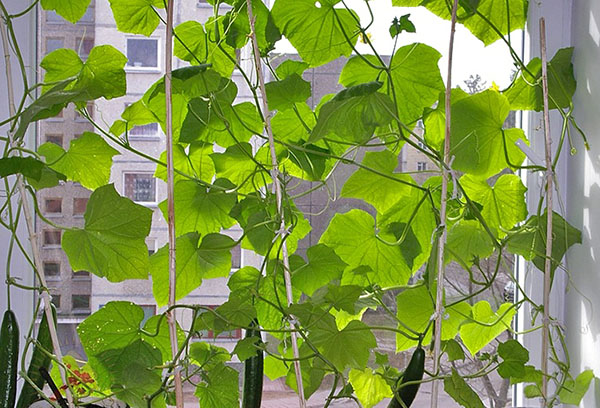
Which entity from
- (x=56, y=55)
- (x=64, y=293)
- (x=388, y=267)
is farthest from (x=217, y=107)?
(x=64, y=293)

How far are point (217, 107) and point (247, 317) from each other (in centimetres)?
30

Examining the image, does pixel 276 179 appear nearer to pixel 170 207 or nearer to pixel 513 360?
pixel 170 207

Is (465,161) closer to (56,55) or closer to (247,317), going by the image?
(247,317)

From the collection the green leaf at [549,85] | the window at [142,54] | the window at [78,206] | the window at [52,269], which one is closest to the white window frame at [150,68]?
the window at [142,54]

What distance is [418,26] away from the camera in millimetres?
1298

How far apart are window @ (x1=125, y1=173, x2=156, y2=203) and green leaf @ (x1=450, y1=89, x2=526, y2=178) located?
1.71 feet

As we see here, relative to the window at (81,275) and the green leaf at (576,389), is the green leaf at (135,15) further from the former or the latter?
the green leaf at (576,389)

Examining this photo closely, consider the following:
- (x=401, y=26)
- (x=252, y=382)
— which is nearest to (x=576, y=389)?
(x=252, y=382)

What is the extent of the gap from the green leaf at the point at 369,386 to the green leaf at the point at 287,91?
411mm

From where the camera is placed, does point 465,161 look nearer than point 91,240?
No

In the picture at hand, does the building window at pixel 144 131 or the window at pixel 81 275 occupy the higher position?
the building window at pixel 144 131

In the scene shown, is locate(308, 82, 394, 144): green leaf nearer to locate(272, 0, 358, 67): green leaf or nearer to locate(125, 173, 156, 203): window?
locate(272, 0, 358, 67): green leaf

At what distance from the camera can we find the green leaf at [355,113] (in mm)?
811

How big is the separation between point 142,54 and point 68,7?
258mm
